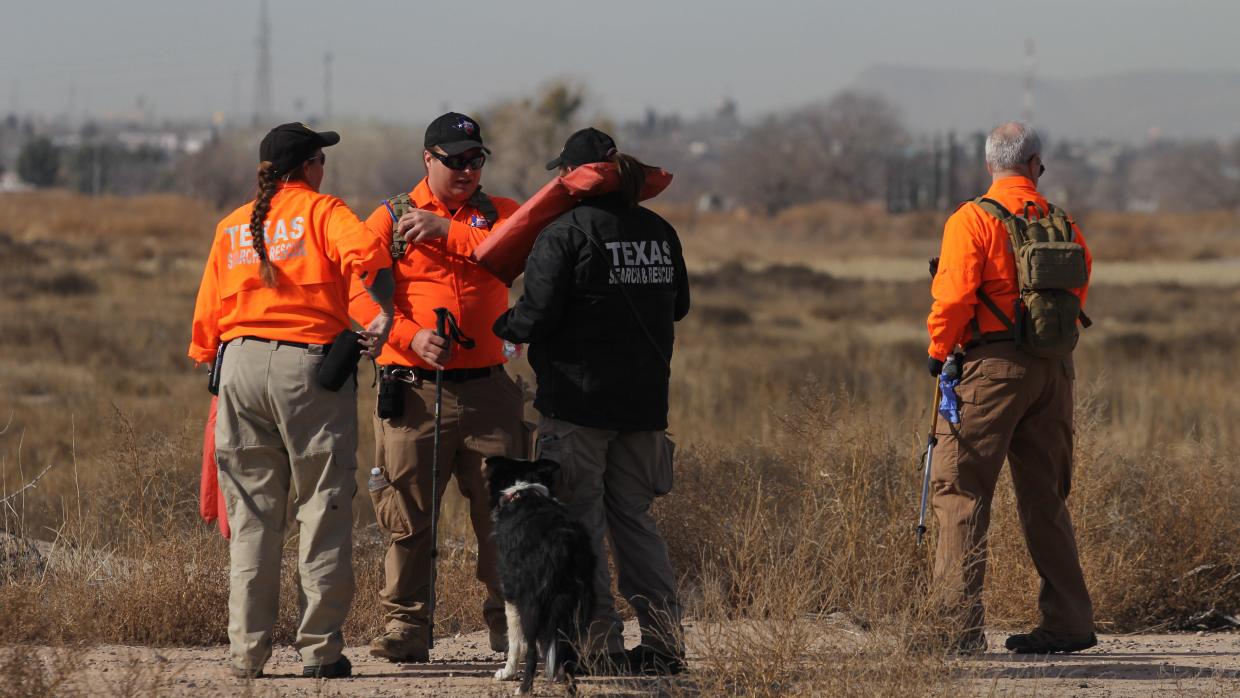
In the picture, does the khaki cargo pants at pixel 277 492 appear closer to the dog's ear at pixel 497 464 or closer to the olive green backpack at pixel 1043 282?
the dog's ear at pixel 497 464

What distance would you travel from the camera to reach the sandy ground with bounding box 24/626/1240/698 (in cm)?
523

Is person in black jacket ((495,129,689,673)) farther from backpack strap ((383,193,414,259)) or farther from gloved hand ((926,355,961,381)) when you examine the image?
gloved hand ((926,355,961,381))

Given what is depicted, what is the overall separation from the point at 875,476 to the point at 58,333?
1619 centimetres

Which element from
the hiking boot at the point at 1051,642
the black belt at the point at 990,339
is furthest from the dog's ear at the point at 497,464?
the hiking boot at the point at 1051,642

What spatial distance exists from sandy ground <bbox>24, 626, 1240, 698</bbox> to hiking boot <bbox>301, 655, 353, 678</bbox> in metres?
0.03

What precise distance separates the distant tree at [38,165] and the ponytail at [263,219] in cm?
11262

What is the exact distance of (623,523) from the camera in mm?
5645

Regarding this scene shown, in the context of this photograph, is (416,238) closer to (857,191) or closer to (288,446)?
(288,446)

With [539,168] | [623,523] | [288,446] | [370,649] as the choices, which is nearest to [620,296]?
[623,523]

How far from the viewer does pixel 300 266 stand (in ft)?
17.9

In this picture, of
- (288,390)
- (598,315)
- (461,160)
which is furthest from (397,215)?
(598,315)

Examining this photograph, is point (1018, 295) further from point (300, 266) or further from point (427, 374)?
point (300, 266)

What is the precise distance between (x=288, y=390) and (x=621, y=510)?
1355mm

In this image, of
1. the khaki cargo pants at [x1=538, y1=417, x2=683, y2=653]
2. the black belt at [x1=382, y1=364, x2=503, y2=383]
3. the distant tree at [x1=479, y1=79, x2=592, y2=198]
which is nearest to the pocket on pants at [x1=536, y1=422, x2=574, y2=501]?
the khaki cargo pants at [x1=538, y1=417, x2=683, y2=653]
